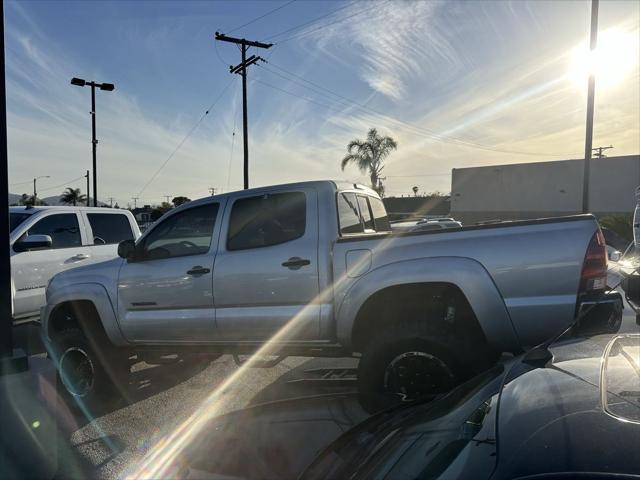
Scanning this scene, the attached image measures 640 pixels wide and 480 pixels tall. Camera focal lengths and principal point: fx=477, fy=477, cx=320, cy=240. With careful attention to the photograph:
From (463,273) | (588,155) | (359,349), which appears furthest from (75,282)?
(588,155)

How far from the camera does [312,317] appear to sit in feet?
13.0

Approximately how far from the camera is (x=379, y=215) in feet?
18.2

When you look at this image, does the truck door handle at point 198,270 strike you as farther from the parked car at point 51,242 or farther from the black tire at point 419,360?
the parked car at point 51,242

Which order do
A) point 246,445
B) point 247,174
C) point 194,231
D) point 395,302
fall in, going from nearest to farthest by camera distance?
1. point 246,445
2. point 395,302
3. point 194,231
4. point 247,174

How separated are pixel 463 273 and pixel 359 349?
1095 millimetres

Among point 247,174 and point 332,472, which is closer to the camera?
point 332,472

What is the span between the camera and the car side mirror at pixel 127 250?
183 inches

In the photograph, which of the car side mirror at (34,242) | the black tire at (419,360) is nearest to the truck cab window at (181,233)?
the black tire at (419,360)

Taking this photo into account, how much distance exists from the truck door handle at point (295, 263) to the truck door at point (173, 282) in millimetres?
812

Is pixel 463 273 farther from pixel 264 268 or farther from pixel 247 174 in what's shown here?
pixel 247 174

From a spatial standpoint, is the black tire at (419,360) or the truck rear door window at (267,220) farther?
the truck rear door window at (267,220)

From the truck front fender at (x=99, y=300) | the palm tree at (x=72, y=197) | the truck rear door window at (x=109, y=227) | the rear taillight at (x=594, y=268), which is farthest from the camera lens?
the palm tree at (x=72, y=197)

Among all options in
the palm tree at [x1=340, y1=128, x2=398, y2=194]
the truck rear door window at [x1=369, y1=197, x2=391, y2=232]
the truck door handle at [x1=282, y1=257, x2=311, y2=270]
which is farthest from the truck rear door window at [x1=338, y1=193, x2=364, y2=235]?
the palm tree at [x1=340, y1=128, x2=398, y2=194]

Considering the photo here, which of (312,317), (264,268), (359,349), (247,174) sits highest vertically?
(247,174)
